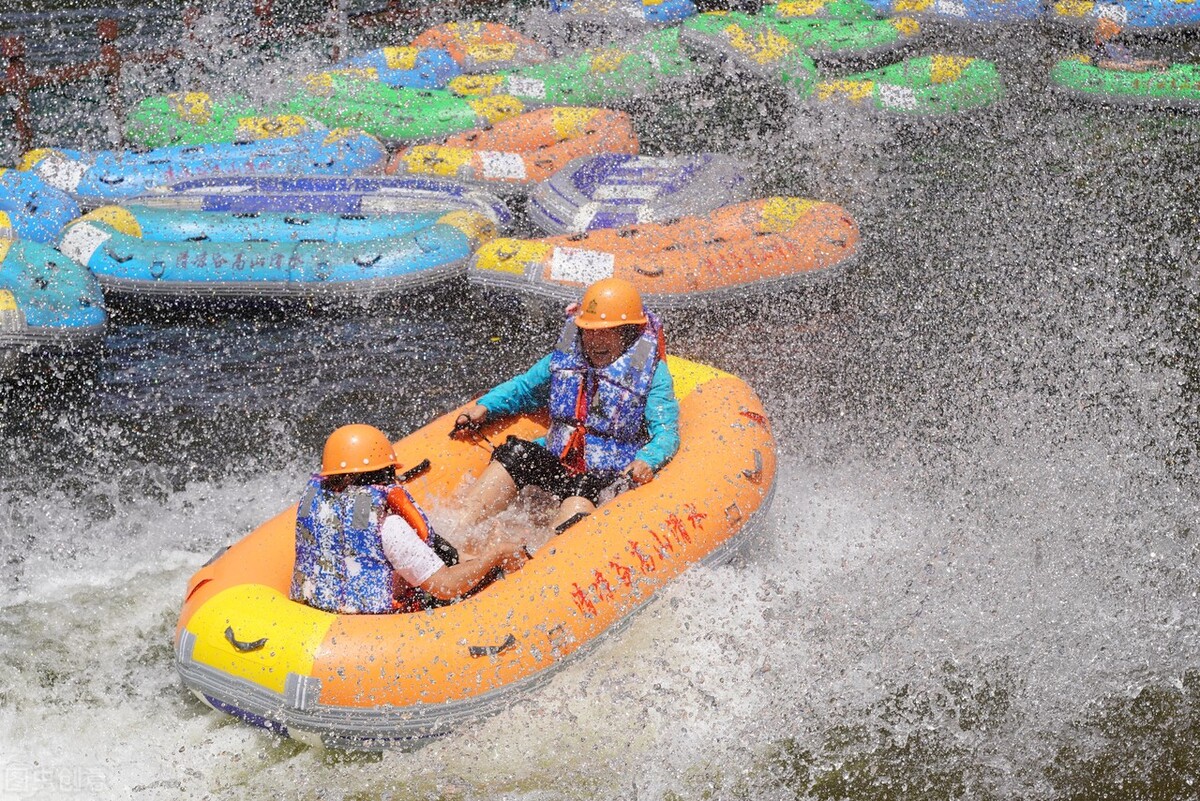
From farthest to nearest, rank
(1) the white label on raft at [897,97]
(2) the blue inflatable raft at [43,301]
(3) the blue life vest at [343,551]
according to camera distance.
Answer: (1) the white label on raft at [897,97] → (2) the blue inflatable raft at [43,301] → (3) the blue life vest at [343,551]

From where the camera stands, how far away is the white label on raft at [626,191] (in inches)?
347

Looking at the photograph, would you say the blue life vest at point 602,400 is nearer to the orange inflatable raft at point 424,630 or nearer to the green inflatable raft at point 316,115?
the orange inflatable raft at point 424,630

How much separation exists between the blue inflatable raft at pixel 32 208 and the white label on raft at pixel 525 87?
3.77 metres

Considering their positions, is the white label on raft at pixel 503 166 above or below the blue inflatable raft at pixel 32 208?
above

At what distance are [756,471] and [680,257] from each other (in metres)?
2.70

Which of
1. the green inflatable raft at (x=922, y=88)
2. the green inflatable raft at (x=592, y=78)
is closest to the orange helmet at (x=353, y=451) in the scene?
the green inflatable raft at (x=592, y=78)

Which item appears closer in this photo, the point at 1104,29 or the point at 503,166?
the point at 503,166

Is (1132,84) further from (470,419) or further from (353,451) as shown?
(353,451)

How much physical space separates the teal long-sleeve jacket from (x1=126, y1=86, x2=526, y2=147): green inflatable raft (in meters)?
4.91

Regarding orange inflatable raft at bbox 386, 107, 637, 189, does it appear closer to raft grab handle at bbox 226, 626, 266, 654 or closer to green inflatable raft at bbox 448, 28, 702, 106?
green inflatable raft at bbox 448, 28, 702, 106

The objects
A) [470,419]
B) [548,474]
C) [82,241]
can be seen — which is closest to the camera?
[548,474]

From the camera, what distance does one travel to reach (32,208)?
8.66m

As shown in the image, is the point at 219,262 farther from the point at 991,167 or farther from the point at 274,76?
the point at 991,167

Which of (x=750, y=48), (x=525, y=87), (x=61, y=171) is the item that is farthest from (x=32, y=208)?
(x=750, y=48)
